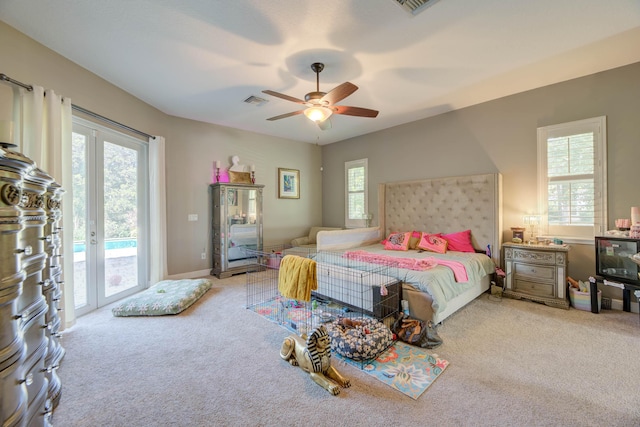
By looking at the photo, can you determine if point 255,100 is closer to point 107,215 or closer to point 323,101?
point 323,101

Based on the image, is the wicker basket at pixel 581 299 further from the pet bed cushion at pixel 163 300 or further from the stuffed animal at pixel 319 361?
the pet bed cushion at pixel 163 300

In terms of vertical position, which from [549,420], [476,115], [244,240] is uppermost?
[476,115]

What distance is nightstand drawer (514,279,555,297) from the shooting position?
10.9 ft

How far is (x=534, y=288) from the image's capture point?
3.42 m

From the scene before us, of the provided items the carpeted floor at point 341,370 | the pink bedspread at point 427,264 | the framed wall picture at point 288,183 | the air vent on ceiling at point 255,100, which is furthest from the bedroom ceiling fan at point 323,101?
the framed wall picture at point 288,183

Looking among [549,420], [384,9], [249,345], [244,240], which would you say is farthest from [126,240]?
[549,420]

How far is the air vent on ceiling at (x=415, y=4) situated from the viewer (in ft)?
6.63

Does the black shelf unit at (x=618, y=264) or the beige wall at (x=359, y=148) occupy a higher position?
the beige wall at (x=359, y=148)

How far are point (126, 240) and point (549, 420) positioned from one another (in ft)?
15.9

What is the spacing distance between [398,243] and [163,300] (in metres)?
3.57

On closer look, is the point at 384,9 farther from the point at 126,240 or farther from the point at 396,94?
the point at 126,240

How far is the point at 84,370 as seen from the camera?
81.8 inches

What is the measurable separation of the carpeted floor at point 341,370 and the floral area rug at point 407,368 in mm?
61

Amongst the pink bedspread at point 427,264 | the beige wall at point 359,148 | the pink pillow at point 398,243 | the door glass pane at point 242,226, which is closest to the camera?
the pink bedspread at point 427,264
